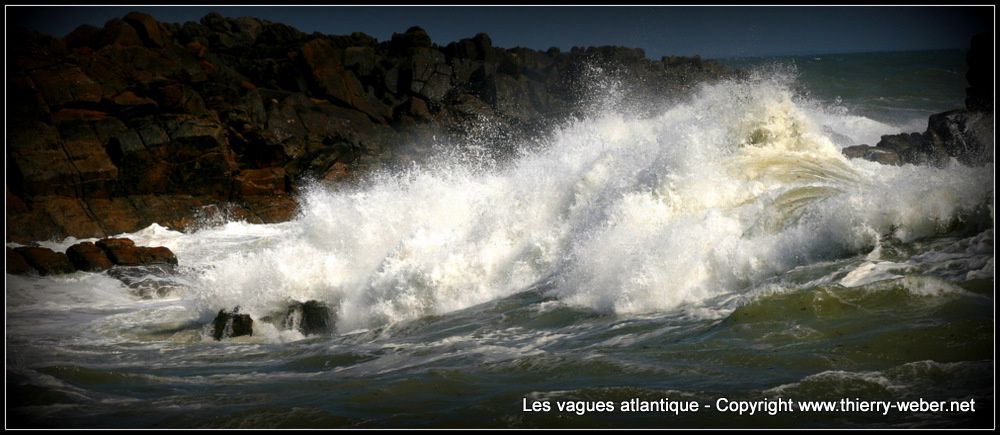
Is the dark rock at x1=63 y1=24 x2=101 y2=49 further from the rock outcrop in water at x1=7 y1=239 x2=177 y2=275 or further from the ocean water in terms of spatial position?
the ocean water

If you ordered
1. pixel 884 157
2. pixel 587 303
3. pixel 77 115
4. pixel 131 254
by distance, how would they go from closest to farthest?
pixel 587 303 < pixel 131 254 < pixel 884 157 < pixel 77 115

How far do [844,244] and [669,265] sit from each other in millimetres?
1715

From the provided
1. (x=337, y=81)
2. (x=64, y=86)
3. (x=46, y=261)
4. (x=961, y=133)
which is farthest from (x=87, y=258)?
(x=961, y=133)

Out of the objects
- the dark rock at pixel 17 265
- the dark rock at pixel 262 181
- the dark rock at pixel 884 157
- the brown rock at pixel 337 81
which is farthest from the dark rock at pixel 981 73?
the dark rock at pixel 17 265

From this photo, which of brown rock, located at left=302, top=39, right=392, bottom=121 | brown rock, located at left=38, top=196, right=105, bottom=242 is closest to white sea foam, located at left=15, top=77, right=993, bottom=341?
brown rock, located at left=38, top=196, right=105, bottom=242

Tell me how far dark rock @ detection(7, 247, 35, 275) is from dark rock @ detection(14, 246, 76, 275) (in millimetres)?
79

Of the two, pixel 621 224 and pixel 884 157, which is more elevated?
pixel 884 157

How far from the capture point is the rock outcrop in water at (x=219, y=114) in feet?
54.6

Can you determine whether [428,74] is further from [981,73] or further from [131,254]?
[981,73]

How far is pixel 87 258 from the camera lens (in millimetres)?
13430

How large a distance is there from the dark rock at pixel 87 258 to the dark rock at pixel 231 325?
584 centimetres

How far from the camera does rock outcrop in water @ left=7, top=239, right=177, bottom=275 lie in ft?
43.0

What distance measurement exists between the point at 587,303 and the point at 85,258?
9918 millimetres

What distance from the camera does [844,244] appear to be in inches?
294
